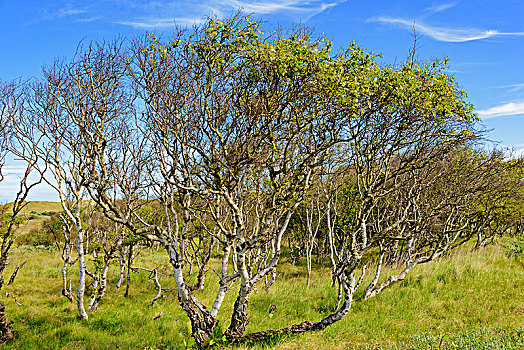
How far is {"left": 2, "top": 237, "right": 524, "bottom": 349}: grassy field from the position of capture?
1044cm

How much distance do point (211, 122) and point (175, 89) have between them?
1602 mm

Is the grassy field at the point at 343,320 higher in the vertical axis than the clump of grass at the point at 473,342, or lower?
lower

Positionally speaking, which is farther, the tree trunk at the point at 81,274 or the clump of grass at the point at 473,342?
the tree trunk at the point at 81,274

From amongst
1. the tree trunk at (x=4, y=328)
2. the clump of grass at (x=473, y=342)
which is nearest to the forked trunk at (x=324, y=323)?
the clump of grass at (x=473, y=342)

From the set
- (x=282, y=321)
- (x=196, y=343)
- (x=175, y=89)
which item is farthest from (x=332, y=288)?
(x=175, y=89)

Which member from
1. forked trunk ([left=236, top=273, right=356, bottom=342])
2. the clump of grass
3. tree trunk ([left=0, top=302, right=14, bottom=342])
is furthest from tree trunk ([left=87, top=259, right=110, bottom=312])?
the clump of grass

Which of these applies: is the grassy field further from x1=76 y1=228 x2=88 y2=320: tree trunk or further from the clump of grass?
x1=76 y1=228 x2=88 y2=320: tree trunk

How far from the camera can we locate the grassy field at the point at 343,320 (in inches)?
411

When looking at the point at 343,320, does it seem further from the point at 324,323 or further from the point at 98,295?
the point at 98,295

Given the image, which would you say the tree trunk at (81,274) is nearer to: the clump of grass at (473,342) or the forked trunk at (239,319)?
the forked trunk at (239,319)

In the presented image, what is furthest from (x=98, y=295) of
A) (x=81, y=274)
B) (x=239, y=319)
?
(x=239, y=319)

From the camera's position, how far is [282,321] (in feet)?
44.9

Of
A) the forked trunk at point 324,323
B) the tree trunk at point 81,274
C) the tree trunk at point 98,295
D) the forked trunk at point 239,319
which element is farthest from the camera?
the tree trunk at point 98,295

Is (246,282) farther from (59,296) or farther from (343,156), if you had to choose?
(59,296)
